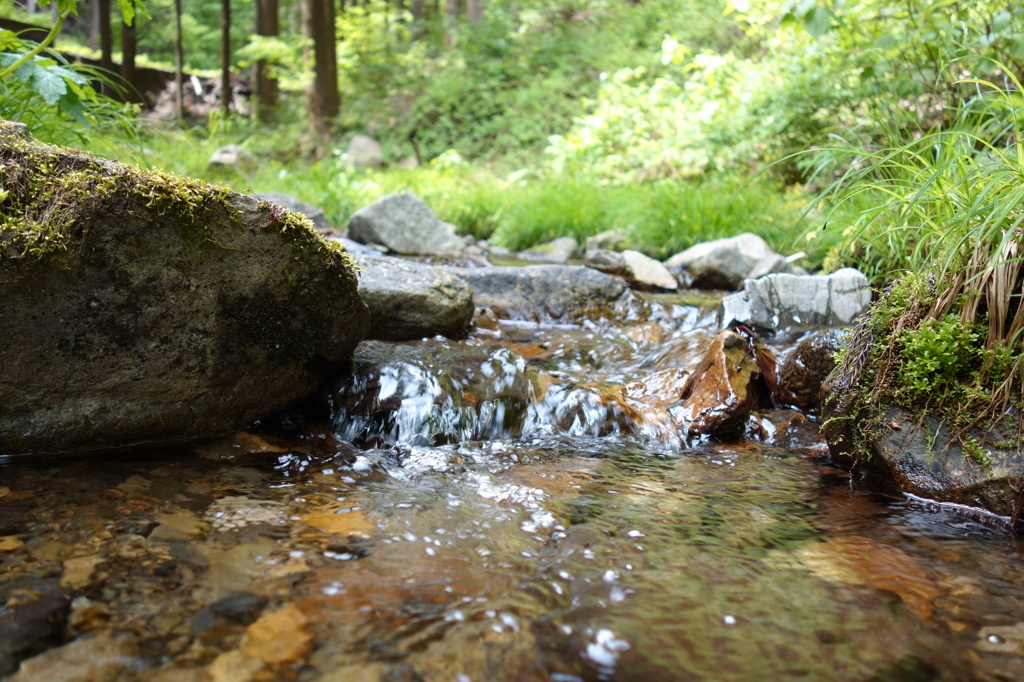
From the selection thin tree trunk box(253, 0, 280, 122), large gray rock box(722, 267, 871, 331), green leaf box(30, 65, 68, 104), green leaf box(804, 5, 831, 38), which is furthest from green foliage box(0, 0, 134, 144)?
thin tree trunk box(253, 0, 280, 122)

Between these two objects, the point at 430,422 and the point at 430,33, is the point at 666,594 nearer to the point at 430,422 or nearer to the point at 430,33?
the point at 430,422

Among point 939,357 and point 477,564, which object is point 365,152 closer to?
point 939,357

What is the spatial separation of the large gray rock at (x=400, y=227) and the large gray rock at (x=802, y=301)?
164 inches

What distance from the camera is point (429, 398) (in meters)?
3.08

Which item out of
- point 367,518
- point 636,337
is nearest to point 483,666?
point 367,518

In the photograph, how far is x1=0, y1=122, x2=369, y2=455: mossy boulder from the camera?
2.07 m

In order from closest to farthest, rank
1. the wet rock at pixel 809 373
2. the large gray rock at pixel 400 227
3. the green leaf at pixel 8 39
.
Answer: the green leaf at pixel 8 39
the wet rock at pixel 809 373
the large gray rock at pixel 400 227

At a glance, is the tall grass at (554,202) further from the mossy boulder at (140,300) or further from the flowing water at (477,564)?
the flowing water at (477,564)

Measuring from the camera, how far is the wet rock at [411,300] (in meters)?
3.90

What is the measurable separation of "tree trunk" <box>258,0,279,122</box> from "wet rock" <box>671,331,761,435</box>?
14.6m

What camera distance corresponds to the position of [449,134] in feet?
55.3

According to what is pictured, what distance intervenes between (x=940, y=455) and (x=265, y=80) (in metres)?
16.8

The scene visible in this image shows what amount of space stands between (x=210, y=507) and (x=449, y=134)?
15945 millimetres

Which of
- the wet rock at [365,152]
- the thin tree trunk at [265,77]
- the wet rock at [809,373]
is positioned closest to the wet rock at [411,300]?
the wet rock at [809,373]
